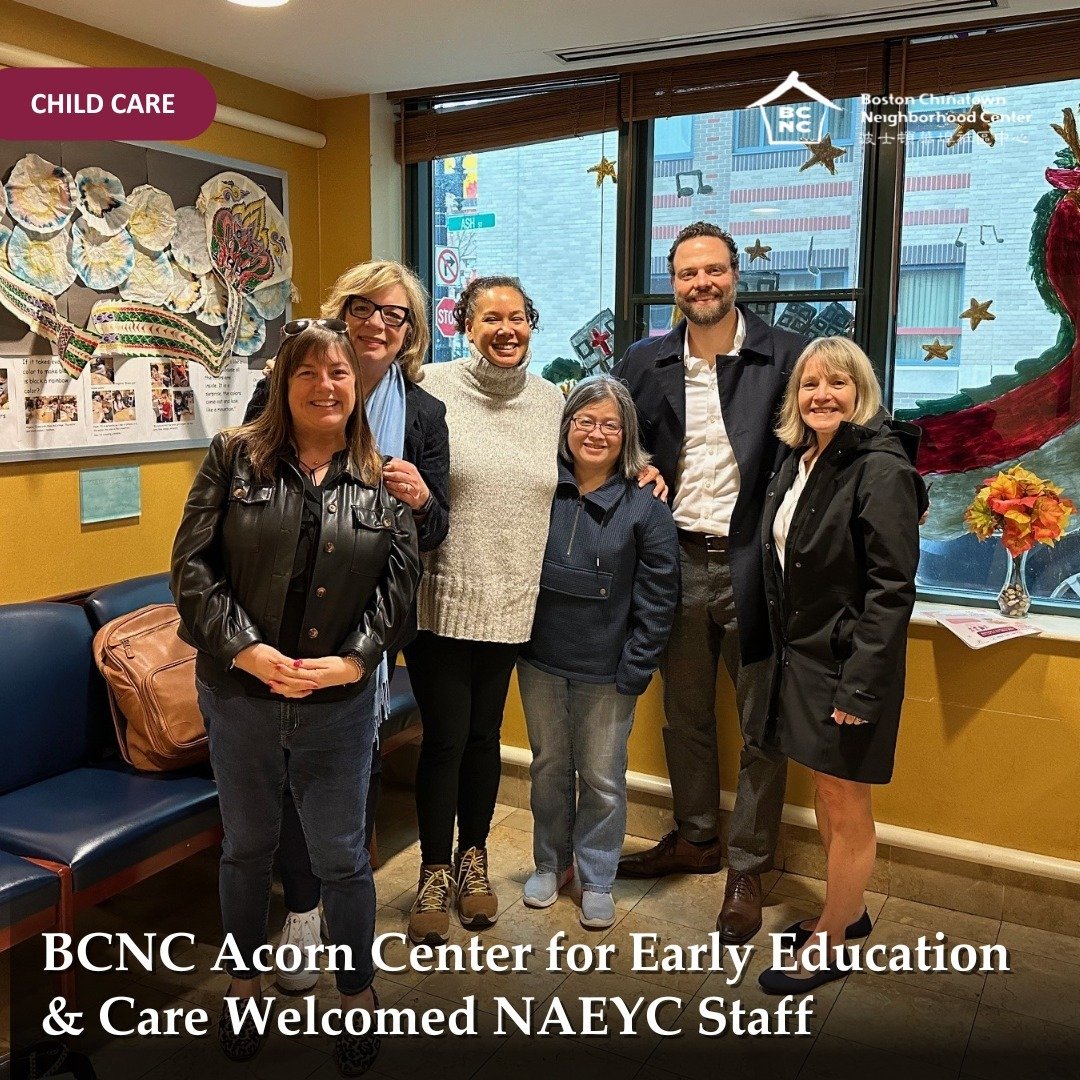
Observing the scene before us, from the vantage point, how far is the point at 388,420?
7.57ft

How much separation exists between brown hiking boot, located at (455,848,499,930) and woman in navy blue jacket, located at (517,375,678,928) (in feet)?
0.78

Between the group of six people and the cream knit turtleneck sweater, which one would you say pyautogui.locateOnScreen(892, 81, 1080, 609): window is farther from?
the cream knit turtleneck sweater

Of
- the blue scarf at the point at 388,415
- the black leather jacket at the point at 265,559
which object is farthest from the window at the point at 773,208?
the black leather jacket at the point at 265,559

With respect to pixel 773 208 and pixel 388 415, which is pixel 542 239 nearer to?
pixel 773 208

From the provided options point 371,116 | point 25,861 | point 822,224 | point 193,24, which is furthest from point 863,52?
point 25,861

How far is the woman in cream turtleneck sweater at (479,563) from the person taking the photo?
2.47 m

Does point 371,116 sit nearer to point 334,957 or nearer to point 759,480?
point 759,480

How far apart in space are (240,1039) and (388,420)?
128 centimetres

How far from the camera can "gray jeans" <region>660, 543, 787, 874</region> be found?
2703 millimetres

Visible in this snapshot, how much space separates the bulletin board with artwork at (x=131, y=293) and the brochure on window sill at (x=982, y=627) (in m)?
2.14

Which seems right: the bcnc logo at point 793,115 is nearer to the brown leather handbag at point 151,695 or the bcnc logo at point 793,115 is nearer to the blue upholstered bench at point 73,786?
the brown leather handbag at point 151,695

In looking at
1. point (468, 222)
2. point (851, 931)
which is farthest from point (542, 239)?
point (851, 931)

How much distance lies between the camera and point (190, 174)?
305cm

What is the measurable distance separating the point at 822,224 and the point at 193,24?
→ 5.70 ft
